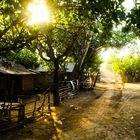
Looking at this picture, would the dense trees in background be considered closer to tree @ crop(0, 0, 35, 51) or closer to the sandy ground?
the sandy ground

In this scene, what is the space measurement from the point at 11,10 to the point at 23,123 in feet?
20.3

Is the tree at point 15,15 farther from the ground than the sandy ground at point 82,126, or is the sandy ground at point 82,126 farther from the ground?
the tree at point 15,15

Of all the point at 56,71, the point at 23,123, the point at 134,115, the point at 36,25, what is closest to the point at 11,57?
the point at 56,71

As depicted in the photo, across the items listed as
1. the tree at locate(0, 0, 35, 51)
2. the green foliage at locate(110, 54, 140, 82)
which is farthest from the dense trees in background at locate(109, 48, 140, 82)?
the tree at locate(0, 0, 35, 51)

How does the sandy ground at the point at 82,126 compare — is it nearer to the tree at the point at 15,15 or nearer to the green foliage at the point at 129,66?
the tree at the point at 15,15

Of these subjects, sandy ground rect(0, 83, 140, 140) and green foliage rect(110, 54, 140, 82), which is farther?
green foliage rect(110, 54, 140, 82)

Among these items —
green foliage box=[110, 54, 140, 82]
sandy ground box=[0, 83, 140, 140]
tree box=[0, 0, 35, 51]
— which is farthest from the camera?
green foliage box=[110, 54, 140, 82]

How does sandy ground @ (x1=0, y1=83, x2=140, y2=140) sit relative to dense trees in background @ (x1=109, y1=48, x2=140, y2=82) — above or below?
below

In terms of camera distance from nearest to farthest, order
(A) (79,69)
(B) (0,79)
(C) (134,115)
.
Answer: (C) (134,115) → (B) (0,79) → (A) (79,69)

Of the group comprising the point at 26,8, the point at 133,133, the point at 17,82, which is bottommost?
the point at 133,133

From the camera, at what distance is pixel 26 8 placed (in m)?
9.21

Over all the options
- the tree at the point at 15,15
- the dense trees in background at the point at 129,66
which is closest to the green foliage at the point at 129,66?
the dense trees in background at the point at 129,66

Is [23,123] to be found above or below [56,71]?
below

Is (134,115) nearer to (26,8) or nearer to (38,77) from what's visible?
(26,8)
